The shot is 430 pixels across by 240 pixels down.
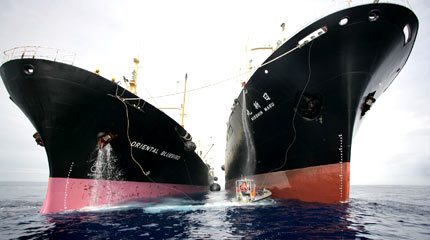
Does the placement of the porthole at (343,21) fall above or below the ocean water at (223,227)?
above

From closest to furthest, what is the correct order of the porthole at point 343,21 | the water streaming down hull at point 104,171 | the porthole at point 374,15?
the porthole at point 374,15
the porthole at point 343,21
the water streaming down hull at point 104,171

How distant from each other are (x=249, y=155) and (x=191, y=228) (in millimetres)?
9038

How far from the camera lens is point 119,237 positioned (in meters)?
5.34

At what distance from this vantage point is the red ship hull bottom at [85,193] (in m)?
9.20

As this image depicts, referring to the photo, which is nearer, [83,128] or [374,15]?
[374,15]

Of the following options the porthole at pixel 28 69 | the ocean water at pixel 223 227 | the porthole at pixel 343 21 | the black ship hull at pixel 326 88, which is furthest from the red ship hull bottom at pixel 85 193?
the porthole at pixel 343 21

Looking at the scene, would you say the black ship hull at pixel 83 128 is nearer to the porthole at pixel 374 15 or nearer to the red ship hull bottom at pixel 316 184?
the red ship hull bottom at pixel 316 184

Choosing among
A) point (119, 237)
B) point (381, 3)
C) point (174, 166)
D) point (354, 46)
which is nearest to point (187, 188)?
point (174, 166)

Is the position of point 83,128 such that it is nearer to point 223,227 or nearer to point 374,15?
point 223,227

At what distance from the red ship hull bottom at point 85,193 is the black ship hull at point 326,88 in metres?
8.30

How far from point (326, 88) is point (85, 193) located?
1218 cm

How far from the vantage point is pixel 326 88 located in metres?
9.09

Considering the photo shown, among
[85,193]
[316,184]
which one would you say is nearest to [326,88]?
[316,184]

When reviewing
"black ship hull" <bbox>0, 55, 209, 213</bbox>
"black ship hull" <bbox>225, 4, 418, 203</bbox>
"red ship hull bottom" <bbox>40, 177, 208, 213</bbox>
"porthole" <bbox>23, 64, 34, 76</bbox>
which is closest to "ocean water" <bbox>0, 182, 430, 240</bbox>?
"red ship hull bottom" <bbox>40, 177, 208, 213</bbox>
